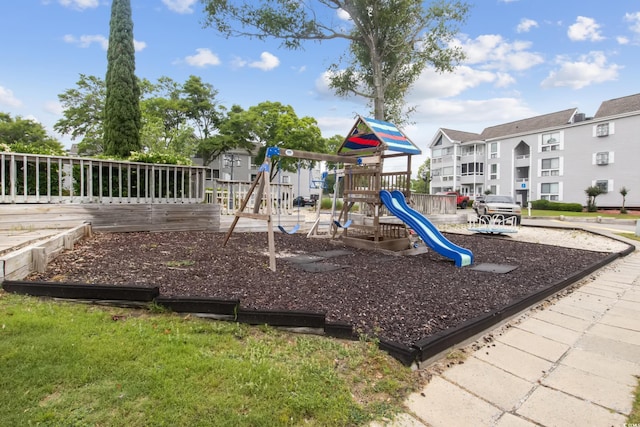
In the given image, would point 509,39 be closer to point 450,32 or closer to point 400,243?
point 450,32

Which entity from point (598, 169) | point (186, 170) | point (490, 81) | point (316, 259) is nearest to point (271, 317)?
point (316, 259)

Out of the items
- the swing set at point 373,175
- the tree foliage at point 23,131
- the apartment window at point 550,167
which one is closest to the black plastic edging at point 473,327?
the swing set at point 373,175

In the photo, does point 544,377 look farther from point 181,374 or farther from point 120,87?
point 120,87

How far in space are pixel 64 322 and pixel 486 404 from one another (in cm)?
317

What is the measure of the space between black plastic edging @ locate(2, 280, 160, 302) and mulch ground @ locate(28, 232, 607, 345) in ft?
1.33

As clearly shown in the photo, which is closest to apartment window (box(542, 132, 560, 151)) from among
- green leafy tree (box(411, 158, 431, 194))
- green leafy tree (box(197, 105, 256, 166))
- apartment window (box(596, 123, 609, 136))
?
apartment window (box(596, 123, 609, 136))

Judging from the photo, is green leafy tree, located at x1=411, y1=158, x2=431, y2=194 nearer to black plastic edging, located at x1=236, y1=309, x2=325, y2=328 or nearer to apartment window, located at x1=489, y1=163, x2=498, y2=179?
apartment window, located at x1=489, y1=163, x2=498, y2=179

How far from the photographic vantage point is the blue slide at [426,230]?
20.1 feet

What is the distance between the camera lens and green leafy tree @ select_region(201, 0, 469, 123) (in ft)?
41.9

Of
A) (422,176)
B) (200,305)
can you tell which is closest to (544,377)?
(200,305)

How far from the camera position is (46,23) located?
9688mm

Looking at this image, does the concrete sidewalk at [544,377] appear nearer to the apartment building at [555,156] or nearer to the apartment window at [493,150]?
the apartment building at [555,156]

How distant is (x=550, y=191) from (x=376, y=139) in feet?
124

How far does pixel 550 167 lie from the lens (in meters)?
36.8
